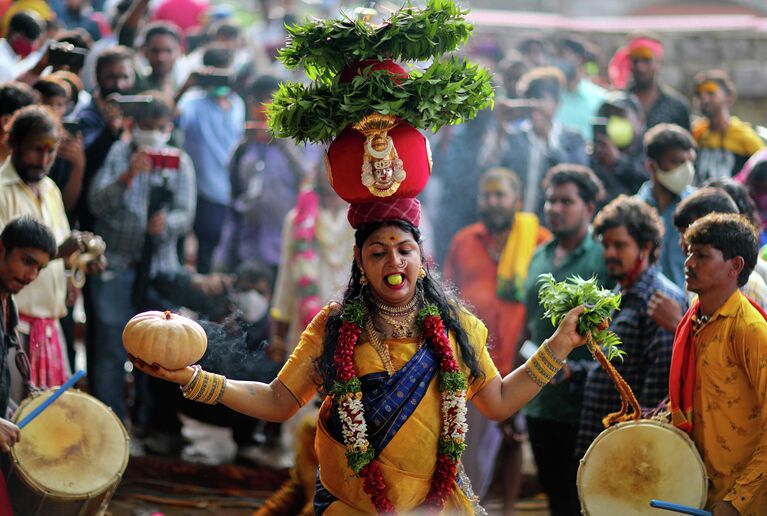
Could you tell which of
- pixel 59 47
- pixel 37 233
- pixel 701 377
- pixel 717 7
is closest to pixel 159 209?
pixel 59 47

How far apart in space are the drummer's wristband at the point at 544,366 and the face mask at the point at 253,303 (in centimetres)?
496

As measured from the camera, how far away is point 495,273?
9.52 meters

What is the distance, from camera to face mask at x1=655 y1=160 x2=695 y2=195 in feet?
28.6

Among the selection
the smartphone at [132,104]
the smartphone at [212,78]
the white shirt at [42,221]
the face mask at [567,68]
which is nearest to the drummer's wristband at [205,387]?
the white shirt at [42,221]

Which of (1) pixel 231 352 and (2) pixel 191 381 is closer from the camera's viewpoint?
(2) pixel 191 381

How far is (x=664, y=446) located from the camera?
5.73 m

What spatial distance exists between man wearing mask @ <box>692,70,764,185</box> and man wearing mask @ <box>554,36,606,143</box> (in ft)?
3.18

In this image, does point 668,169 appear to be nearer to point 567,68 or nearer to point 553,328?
point 553,328

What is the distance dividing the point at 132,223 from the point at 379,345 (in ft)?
15.0

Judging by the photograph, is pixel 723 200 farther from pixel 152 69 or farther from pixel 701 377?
pixel 152 69

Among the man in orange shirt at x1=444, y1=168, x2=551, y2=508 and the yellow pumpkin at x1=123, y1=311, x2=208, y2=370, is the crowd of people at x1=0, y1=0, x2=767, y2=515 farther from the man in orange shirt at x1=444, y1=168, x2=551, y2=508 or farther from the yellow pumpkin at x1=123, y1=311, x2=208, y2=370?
the yellow pumpkin at x1=123, y1=311, x2=208, y2=370

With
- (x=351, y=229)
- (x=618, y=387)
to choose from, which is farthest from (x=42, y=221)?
(x=618, y=387)

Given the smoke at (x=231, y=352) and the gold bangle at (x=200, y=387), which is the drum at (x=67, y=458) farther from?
the gold bangle at (x=200, y=387)

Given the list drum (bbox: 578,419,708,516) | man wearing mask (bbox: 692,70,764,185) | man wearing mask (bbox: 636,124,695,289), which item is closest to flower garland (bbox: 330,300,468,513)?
drum (bbox: 578,419,708,516)
